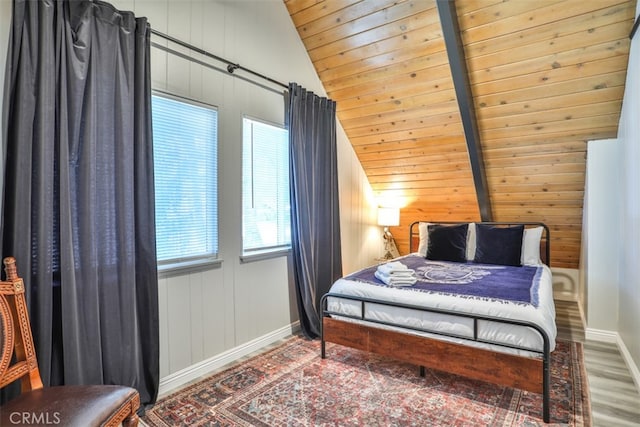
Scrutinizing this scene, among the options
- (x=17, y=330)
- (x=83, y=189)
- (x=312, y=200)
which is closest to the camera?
(x=17, y=330)

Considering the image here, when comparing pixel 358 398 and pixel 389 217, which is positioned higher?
pixel 389 217

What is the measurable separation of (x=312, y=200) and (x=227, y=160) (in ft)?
3.19

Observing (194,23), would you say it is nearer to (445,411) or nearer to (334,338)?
(334,338)

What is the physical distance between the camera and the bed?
6.76 feet

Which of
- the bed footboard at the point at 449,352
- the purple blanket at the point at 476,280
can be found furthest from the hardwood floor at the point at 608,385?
the purple blanket at the point at 476,280

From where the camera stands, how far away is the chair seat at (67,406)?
129 cm

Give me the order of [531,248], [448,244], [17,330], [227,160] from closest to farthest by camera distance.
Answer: [17,330]
[227,160]
[531,248]
[448,244]

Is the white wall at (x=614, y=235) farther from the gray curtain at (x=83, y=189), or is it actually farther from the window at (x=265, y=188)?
the gray curtain at (x=83, y=189)

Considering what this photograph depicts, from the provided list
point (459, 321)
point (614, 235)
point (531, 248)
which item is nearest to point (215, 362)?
point (459, 321)

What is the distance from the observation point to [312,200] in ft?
11.4

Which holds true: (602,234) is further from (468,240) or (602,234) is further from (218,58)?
(218,58)

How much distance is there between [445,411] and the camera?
211 centimetres

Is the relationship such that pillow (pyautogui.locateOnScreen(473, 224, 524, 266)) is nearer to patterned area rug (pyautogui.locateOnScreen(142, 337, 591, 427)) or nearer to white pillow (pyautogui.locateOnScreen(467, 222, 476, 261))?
white pillow (pyautogui.locateOnScreen(467, 222, 476, 261))

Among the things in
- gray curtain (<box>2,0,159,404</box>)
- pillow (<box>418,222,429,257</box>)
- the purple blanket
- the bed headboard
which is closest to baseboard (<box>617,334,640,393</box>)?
the purple blanket
